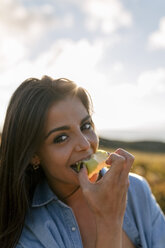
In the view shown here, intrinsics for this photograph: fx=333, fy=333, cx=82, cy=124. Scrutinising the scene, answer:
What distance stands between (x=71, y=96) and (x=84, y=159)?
0.64 meters

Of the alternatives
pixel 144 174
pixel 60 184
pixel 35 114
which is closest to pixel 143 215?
pixel 60 184

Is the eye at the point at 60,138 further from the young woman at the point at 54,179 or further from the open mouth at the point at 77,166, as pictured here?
the open mouth at the point at 77,166

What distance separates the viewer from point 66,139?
297 cm

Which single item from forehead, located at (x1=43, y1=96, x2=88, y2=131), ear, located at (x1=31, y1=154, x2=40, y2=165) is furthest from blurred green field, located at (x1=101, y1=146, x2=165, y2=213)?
forehead, located at (x1=43, y1=96, x2=88, y2=131)

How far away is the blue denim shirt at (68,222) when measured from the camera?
9.51ft

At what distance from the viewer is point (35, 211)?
3145 mm

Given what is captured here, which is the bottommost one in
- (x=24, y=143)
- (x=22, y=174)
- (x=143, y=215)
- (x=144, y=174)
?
(x=144, y=174)

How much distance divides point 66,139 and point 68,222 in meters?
0.78

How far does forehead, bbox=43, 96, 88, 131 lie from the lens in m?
2.94

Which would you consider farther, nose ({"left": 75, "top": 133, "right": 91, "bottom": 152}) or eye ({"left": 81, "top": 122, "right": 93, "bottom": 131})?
eye ({"left": 81, "top": 122, "right": 93, "bottom": 131})

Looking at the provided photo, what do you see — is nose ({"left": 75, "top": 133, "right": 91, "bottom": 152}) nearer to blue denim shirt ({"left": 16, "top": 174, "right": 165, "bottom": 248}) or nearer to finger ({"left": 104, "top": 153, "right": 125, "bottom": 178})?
finger ({"left": 104, "top": 153, "right": 125, "bottom": 178})

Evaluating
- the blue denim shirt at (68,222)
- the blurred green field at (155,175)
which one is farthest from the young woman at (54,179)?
the blurred green field at (155,175)

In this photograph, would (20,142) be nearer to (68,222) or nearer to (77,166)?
(77,166)

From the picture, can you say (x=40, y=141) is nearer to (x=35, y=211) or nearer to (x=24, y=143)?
(x=24, y=143)
